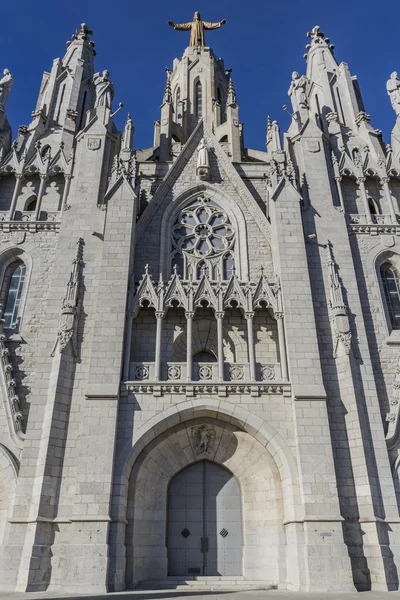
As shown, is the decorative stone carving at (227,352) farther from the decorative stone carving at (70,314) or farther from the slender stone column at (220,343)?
the decorative stone carving at (70,314)

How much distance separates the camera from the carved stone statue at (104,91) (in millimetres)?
21453

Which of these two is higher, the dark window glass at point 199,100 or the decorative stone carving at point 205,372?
the dark window glass at point 199,100

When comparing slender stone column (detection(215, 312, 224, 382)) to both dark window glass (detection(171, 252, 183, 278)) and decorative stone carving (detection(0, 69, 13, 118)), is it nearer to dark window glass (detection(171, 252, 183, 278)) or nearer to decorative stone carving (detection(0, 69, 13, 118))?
dark window glass (detection(171, 252, 183, 278))

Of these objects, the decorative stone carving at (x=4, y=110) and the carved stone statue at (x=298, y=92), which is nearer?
the decorative stone carving at (x=4, y=110)

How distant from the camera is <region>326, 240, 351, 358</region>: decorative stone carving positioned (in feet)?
50.8

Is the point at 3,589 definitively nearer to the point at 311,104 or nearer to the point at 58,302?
the point at 58,302

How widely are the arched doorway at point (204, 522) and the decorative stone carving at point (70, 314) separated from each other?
18.1 feet

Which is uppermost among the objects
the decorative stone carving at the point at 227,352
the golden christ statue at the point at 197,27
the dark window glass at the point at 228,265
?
the golden christ statue at the point at 197,27

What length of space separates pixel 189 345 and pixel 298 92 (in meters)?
15.5

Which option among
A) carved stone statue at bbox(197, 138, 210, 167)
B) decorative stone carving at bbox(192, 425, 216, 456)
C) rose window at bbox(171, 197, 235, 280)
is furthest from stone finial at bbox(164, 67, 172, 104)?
decorative stone carving at bbox(192, 425, 216, 456)

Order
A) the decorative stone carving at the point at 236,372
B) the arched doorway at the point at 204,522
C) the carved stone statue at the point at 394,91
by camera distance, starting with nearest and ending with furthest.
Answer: the arched doorway at the point at 204,522
the decorative stone carving at the point at 236,372
the carved stone statue at the point at 394,91

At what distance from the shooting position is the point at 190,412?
47.1 ft

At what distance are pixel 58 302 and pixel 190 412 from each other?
19.4 ft

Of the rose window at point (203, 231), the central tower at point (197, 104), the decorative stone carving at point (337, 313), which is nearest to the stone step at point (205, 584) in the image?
the decorative stone carving at point (337, 313)
